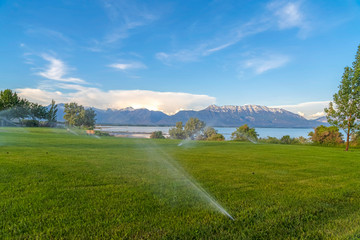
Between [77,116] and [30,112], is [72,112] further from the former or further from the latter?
[30,112]

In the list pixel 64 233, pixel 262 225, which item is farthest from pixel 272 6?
pixel 64 233

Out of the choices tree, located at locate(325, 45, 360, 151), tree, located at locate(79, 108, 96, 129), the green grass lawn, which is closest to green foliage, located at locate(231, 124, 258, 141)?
tree, located at locate(325, 45, 360, 151)

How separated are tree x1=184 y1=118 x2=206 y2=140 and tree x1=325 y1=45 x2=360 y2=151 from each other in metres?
48.3

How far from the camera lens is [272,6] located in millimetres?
16812

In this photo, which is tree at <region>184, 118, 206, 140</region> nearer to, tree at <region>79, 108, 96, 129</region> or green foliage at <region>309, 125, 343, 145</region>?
tree at <region>79, 108, 96, 129</region>

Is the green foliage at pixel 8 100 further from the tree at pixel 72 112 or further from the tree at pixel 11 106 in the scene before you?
the tree at pixel 72 112

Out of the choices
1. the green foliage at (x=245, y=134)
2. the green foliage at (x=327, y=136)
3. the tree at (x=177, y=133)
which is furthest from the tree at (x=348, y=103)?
the tree at (x=177, y=133)

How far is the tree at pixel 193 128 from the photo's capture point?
68750 mm

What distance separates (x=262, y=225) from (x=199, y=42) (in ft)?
91.3

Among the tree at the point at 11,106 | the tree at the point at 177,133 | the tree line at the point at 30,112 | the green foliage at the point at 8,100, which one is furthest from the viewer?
the tree at the point at 177,133

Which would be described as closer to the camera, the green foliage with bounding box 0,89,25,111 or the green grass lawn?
the green grass lawn

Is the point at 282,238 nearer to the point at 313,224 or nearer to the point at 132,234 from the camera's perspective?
the point at 313,224

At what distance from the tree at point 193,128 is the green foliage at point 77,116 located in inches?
1225

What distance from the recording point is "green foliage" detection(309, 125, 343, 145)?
29000 millimetres
